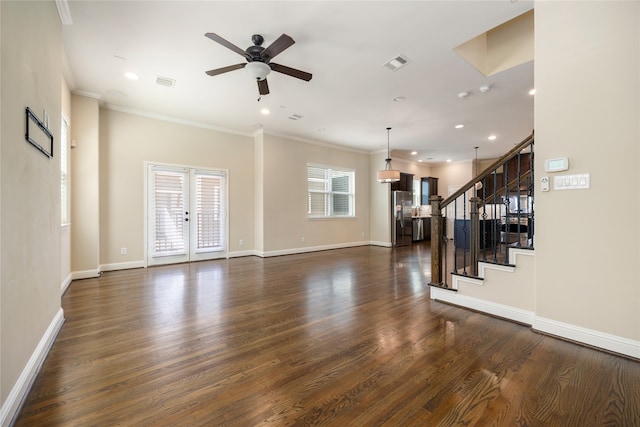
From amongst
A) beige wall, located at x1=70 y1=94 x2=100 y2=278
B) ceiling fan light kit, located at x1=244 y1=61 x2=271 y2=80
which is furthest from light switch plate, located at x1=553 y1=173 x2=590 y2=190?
beige wall, located at x1=70 y1=94 x2=100 y2=278

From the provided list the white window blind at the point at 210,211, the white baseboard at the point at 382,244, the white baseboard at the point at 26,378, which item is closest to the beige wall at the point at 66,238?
the white baseboard at the point at 26,378

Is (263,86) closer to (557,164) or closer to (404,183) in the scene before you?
(557,164)

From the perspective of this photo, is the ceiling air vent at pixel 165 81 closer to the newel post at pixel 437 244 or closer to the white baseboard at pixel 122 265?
the white baseboard at pixel 122 265

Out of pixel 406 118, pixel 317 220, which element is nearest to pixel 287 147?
pixel 317 220

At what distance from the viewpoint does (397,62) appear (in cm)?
340

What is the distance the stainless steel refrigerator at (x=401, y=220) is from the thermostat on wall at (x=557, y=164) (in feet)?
19.4

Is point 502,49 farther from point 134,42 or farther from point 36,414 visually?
point 36,414

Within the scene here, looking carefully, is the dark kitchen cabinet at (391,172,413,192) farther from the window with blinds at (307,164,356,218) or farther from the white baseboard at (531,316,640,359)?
the white baseboard at (531,316,640,359)

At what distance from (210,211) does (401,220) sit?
18.2 ft

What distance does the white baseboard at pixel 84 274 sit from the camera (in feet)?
14.1

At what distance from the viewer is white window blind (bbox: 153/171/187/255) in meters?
5.40

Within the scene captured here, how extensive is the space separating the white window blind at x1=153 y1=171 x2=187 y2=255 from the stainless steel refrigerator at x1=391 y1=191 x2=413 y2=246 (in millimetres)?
5753

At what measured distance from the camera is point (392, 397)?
161cm

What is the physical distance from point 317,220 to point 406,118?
3.43 meters
